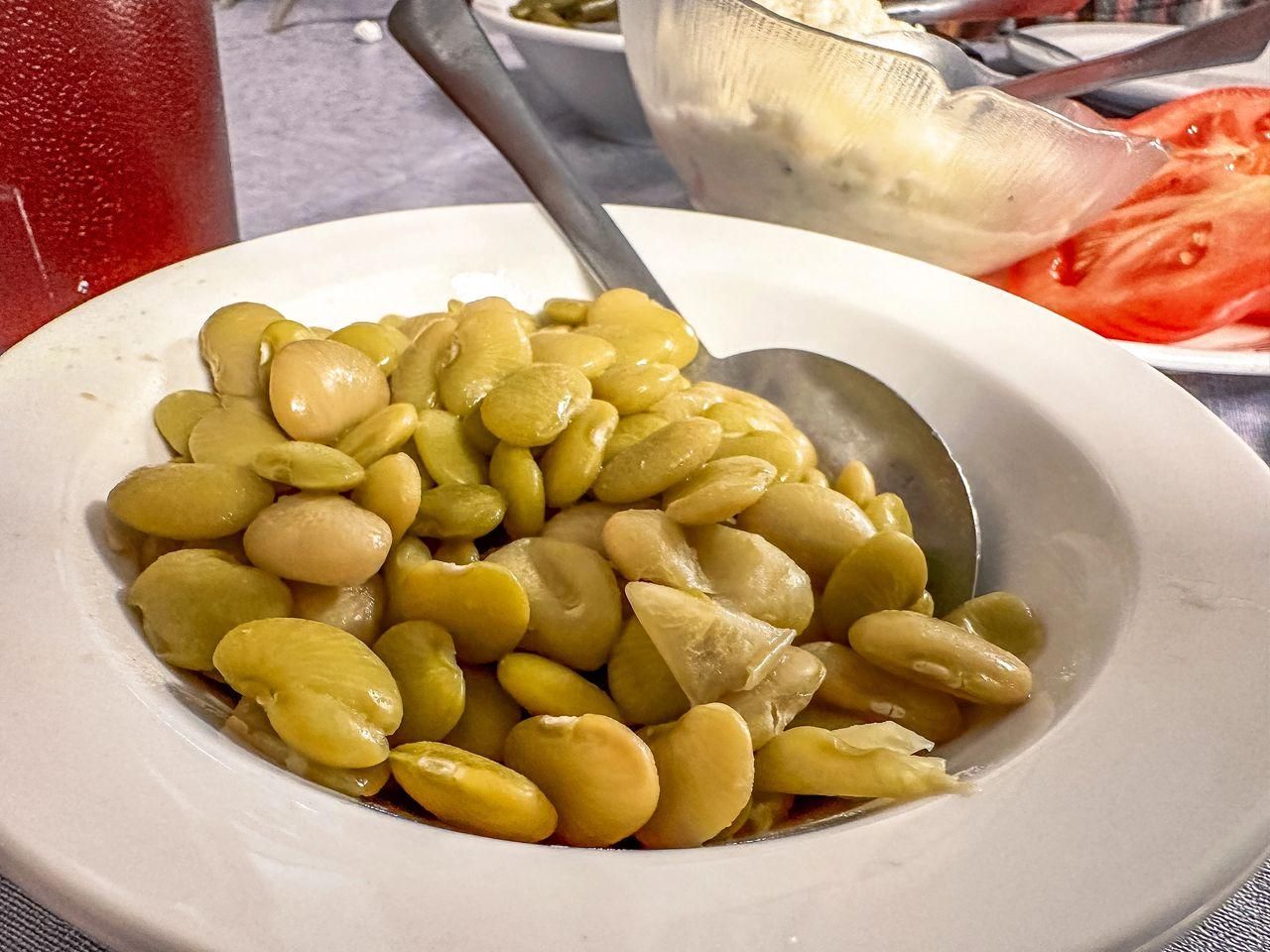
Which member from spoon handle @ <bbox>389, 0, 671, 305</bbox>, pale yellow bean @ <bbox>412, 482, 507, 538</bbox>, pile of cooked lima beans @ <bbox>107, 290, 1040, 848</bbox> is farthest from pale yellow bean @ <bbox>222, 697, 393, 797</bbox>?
spoon handle @ <bbox>389, 0, 671, 305</bbox>

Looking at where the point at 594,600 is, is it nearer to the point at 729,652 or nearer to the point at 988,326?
the point at 729,652

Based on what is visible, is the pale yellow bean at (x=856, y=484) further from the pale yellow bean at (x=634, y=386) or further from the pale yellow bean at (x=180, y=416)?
the pale yellow bean at (x=180, y=416)

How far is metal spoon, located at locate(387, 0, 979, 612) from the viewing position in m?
0.50

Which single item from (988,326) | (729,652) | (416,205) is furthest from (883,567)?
(416,205)

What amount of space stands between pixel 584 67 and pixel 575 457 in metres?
0.60

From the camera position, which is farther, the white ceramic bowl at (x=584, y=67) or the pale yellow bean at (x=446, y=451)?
the white ceramic bowl at (x=584, y=67)

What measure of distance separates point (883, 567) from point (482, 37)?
482 mm

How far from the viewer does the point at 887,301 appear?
23.1 inches

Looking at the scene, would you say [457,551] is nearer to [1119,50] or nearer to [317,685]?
[317,685]

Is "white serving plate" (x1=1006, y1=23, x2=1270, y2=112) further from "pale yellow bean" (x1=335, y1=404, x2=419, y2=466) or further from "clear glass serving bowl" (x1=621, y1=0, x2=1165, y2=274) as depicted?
"pale yellow bean" (x1=335, y1=404, x2=419, y2=466)

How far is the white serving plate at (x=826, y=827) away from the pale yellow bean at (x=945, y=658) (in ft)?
0.04

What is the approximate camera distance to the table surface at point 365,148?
845 millimetres

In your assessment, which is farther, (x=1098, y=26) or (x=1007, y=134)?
(x=1098, y=26)

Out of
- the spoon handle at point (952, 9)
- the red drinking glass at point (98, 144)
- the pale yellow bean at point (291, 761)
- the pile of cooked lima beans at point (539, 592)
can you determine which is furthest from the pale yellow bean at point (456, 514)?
the spoon handle at point (952, 9)
